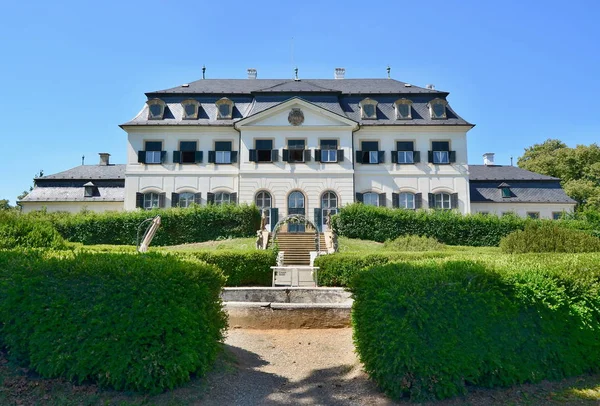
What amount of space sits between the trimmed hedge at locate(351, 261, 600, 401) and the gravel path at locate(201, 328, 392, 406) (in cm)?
57

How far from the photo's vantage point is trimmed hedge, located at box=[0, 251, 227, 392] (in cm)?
438

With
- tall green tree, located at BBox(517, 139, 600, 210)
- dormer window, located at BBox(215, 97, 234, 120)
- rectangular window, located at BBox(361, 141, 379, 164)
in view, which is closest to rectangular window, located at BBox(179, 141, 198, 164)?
dormer window, located at BBox(215, 97, 234, 120)

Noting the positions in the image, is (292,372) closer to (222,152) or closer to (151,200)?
(222,152)

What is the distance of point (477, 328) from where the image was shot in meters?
4.50

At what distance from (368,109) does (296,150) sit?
613 cm

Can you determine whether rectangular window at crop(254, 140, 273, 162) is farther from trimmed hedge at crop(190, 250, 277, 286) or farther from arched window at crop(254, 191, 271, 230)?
trimmed hedge at crop(190, 250, 277, 286)

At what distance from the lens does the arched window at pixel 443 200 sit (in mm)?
28828

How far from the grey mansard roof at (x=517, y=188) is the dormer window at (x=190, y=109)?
21435mm

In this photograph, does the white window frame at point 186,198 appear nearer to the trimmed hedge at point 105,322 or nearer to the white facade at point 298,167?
the white facade at point 298,167

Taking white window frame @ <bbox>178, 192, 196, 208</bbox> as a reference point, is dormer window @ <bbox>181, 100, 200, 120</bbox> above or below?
above

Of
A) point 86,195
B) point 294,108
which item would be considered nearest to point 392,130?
point 294,108

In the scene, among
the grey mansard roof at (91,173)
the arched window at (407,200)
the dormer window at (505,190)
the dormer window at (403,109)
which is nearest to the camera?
the arched window at (407,200)

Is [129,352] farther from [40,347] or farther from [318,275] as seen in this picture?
[318,275]

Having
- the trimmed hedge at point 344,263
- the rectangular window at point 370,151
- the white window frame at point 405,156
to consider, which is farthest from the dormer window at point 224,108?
the trimmed hedge at point 344,263
